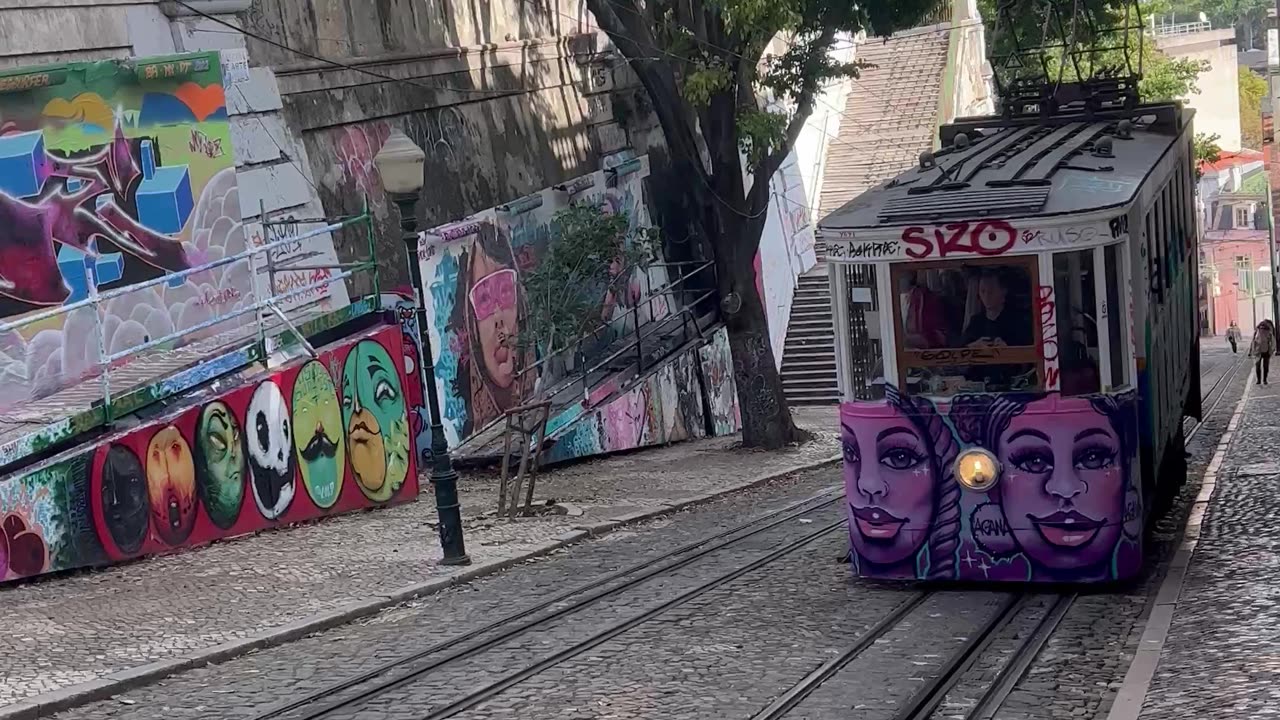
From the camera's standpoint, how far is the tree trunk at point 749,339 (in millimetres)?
23000

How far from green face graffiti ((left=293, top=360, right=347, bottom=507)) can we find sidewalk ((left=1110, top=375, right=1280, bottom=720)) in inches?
322

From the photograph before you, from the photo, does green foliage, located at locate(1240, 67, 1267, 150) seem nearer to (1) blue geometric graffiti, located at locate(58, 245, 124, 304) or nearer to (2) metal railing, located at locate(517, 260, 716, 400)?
(2) metal railing, located at locate(517, 260, 716, 400)

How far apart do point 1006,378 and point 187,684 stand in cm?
563

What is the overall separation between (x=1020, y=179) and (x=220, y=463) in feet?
25.1

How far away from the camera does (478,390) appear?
70.9 ft

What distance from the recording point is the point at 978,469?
1091 cm

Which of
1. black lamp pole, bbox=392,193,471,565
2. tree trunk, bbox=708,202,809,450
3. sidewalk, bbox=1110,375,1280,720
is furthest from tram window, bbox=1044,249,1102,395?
tree trunk, bbox=708,202,809,450

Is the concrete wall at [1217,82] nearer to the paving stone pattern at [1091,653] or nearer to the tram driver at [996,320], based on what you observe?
the paving stone pattern at [1091,653]

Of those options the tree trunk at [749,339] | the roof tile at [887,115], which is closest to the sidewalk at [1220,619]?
the tree trunk at [749,339]


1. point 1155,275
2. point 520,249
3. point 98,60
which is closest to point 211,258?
point 98,60

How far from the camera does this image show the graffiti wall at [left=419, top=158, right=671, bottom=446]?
20766 mm

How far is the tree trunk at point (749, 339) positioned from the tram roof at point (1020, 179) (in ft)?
28.5

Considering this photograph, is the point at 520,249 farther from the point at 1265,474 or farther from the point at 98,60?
the point at 1265,474

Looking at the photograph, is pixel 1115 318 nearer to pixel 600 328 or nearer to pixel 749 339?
pixel 749 339
